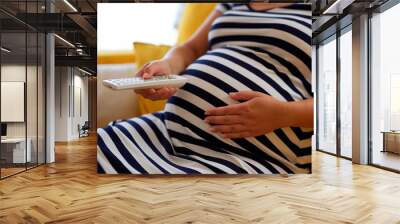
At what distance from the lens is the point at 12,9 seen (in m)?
5.52

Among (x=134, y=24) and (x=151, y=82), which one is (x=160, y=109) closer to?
(x=151, y=82)

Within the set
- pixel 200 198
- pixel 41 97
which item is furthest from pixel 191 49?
pixel 41 97

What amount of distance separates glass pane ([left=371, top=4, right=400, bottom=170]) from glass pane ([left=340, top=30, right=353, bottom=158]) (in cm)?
80

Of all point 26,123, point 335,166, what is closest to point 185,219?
point 26,123

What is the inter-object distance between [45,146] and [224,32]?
389 cm

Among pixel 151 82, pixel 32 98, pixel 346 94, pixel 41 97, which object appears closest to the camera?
pixel 151 82

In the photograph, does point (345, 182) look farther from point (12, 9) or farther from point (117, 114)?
point (12, 9)

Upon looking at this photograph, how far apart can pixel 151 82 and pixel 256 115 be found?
1.38 metres

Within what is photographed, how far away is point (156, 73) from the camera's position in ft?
16.9

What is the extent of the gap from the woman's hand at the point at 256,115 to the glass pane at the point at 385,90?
6.36 ft

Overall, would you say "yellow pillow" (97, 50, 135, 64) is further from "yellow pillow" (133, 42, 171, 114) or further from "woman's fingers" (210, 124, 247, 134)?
"woman's fingers" (210, 124, 247, 134)

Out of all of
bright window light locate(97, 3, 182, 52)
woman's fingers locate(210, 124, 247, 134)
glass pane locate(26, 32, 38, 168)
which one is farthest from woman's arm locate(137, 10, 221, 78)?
glass pane locate(26, 32, 38, 168)

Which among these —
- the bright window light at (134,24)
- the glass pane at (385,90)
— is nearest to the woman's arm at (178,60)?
the bright window light at (134,24)

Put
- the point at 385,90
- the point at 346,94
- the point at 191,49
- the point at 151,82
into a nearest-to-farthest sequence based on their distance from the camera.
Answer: the point at 151,82 → the point at 191,49 → the point at 385,90 → the point at 346,94
